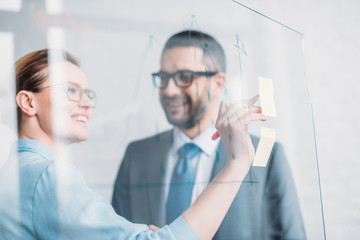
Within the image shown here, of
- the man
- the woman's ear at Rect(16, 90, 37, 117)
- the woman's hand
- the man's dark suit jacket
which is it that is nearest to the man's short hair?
the man

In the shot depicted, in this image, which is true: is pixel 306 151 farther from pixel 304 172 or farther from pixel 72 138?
pixel 72 138

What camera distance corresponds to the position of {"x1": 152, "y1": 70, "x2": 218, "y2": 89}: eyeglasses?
83 centimetres

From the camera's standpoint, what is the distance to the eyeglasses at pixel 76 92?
0.78m

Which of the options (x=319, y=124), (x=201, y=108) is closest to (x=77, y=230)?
(x=201, y=108)

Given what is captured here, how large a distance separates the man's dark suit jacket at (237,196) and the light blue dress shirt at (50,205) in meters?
0.04

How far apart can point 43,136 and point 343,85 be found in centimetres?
118

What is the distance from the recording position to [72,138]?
30.3 inches

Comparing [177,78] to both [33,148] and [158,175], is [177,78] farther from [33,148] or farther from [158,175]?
[33,148]

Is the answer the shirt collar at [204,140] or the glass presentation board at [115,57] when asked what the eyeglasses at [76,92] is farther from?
the shirt collar at [204,140]

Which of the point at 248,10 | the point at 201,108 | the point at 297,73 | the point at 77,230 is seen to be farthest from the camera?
the point at 297,73

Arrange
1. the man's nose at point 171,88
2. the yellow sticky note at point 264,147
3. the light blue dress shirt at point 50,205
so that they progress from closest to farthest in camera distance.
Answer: the light blue dress shirt at point 50,205
the man's nose at point 171,88
the yellow sticky note at point 264,147

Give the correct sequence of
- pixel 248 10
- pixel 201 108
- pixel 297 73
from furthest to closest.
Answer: pixel 297 73 → pixel 248 10 → pixel 201 108

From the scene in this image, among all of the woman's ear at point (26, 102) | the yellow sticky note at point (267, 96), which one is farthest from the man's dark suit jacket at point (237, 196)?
the woman's ear at point (26, 102)

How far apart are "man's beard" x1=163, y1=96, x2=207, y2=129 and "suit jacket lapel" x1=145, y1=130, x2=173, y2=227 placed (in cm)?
3
